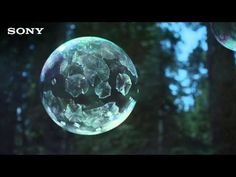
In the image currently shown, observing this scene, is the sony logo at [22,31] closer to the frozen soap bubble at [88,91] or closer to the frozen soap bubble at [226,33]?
the frozen soap bubble at [88,91]

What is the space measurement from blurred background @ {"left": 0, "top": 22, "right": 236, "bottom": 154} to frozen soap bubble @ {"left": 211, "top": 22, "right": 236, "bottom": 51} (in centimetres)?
4

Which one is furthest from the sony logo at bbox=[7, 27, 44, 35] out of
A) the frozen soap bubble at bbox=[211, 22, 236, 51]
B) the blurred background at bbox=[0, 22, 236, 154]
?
the frozen soap bubble at bbox=[211, 22, 236, 51]

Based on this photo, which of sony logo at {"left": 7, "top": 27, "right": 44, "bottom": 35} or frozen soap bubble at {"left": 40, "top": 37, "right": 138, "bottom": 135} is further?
sony logo at {"left": 7, "top": 27, "right": 44, "bottom": 35}

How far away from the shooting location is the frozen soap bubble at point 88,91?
3602mm

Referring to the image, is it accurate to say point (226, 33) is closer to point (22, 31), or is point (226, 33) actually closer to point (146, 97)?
point (146, 97)

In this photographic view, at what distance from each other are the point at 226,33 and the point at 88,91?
1092mm

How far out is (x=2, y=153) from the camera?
11.8 feet

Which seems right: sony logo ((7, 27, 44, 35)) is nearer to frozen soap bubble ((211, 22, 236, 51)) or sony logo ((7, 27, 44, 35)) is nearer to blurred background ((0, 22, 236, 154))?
blurred background ((0, 22, 236, 154))

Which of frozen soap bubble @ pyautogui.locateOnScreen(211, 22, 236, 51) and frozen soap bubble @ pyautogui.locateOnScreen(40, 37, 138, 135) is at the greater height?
frozen soap bubble @ pyautogui.locateOnScreen(211, 22, 236, 51)

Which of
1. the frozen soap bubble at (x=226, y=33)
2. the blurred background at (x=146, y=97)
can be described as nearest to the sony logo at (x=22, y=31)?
the blurred background at (x=146, y=97)

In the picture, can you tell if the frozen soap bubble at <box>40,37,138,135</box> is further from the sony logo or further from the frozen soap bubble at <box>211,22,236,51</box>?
the frozen soap bubble at <box>211,22,236,51</box>

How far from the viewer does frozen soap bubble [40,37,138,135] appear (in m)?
3.60
